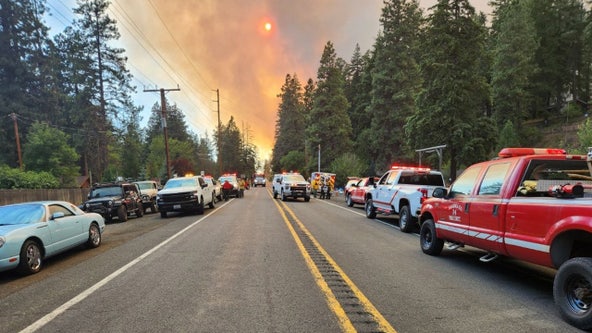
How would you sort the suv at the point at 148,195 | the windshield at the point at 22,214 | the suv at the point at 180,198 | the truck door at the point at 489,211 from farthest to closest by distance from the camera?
the suv at the point at 148,195 < the suv at the point at 180,198 < the windshield at the point at 22,214 < the truck door at the point at 489,211

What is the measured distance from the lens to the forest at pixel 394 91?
27969 millimetres

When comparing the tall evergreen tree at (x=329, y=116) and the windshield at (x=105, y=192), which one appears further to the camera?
the tall evergreen tree at (x=329, y=116)

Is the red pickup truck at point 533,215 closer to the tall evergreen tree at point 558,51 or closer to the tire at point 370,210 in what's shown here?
the tire at point 370,210

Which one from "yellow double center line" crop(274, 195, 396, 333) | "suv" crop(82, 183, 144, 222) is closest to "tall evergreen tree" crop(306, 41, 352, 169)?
"suv" crop(82, 183, 144, 222)

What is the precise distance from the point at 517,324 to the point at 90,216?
31.6 feet

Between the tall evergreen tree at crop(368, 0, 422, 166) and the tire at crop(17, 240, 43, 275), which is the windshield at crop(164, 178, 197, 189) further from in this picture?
the tall evergreen tree at crop(368, 0, 422, 166)

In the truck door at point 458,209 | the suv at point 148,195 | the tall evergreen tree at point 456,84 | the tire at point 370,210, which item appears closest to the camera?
the truck door at point 458,209

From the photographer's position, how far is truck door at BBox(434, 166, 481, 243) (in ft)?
23.6

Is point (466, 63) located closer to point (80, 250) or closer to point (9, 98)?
point (80, 250)

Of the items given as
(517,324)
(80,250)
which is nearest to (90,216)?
(80,250)

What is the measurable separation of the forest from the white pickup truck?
11.4 meters

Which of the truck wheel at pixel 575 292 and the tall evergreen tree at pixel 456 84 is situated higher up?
the tall evergreen tree at pixel 456 84

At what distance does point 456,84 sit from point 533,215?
24347mm

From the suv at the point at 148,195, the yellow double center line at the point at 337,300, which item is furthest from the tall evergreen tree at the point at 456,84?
the yellow double center line at the point at 337,300
